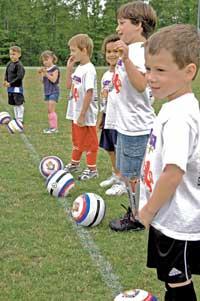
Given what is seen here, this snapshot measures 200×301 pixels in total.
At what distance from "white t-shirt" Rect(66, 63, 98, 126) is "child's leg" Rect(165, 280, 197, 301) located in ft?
13.8

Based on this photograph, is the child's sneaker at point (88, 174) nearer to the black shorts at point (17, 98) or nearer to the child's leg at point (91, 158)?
the child's leg at point (91, 158)

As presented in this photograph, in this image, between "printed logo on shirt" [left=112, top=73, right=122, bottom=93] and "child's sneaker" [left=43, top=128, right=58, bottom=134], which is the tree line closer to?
"child's sneaker" [left=43, top=128, right=58, bottom=134]

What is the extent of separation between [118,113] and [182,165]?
237 centimetres

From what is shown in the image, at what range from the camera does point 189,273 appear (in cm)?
282

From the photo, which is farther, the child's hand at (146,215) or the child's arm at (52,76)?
the child's arm at (52,76)

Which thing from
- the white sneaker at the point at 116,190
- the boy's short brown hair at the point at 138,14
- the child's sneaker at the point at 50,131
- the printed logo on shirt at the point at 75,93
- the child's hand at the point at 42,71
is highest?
the boy's short brown hair at the point at 138,14

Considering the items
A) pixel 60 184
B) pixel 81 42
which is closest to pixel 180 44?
pixel 60 184

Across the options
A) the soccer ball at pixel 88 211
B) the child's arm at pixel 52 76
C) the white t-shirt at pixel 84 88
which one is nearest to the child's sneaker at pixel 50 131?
the child's arm at pixel 52 76

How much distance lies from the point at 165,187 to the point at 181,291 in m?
0.62

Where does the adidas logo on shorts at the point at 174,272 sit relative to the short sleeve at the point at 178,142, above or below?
below

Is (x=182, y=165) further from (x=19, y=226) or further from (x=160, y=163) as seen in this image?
(x=19, y=226)

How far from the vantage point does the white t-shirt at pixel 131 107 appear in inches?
187

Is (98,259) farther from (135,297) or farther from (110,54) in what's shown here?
(110,54)

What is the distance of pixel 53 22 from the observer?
55281 millimetres
